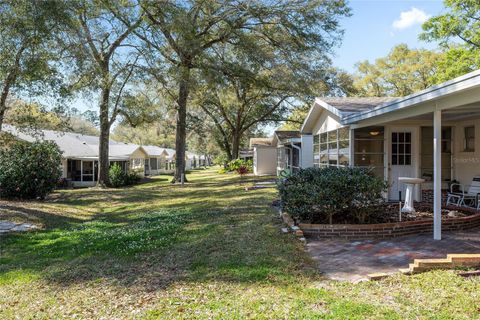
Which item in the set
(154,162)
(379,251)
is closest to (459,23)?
(379,251)

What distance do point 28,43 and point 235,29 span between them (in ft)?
37.1

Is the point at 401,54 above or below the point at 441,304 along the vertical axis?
above

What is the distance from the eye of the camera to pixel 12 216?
10.9m

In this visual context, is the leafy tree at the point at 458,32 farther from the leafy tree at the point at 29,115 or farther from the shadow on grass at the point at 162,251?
the leafy tree at the point at 29,115

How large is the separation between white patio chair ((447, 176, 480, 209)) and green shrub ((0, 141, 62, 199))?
50.0 feet

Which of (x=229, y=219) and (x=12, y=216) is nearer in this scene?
(x=229, y=219)

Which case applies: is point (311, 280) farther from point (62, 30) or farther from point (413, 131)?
point (62, 30)

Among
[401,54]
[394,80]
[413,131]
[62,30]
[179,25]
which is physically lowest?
[413,131]

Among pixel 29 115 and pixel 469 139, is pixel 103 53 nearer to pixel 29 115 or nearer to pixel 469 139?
pixel 29 115

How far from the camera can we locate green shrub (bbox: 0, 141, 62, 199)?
14909 millimetres

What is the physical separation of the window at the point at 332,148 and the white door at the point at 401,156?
1.30 m

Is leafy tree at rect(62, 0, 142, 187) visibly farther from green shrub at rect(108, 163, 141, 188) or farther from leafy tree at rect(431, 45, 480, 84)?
leafy tree at rect(431, 45, 480, 84)

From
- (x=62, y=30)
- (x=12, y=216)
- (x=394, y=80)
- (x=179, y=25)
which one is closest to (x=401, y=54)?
(x=394, y=80)

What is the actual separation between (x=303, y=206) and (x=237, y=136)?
29.9 m
